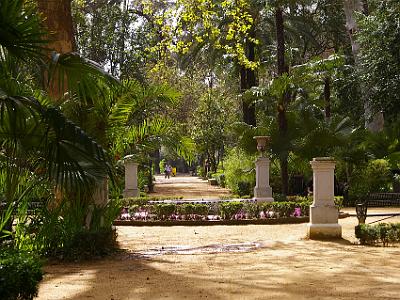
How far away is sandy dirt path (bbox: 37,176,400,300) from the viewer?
689cm

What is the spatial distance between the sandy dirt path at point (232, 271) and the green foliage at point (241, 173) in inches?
494

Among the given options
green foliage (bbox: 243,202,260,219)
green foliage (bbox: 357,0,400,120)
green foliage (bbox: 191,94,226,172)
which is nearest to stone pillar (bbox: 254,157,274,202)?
green foliage (bbox: 243,202,260,219)

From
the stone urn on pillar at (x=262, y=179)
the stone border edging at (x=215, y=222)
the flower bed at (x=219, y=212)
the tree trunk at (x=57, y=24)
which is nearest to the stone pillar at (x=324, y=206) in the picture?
the stone border edging at (x=215, y=222)

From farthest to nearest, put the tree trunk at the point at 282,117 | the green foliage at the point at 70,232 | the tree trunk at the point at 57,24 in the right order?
1. the tree trunk at the point at 282,117
2. the tree trunk at the point at 57,24
3. the green foliage at the point at 70,232

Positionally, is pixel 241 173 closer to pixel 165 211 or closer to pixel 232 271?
pixel 165 211

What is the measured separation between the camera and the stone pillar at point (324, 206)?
12758 millimetres

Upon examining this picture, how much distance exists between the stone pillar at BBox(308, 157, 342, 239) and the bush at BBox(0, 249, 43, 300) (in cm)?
826

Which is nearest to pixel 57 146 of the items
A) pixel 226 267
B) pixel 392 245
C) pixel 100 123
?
pixel 226 267

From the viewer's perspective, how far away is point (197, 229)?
50.9ft

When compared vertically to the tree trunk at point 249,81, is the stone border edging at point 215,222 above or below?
below

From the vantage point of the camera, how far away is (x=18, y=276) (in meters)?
5.23

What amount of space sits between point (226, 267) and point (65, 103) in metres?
3.91

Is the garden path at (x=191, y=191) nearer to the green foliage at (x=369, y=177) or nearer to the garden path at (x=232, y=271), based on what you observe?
the green foliage at (x=369, y=177)

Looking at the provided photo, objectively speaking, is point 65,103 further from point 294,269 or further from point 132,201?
point 132,201
